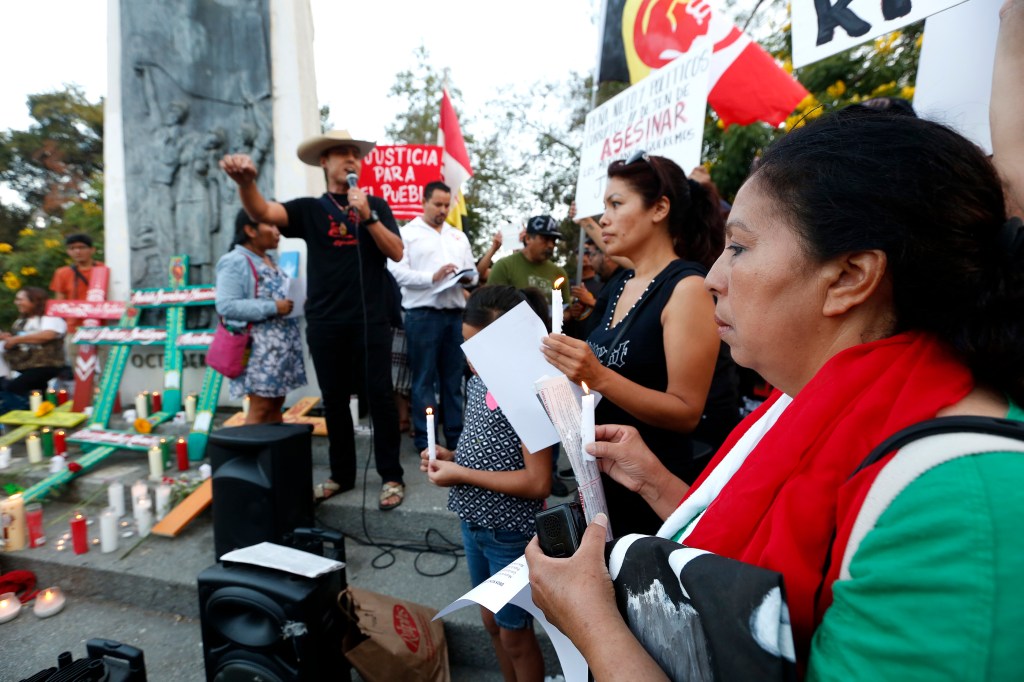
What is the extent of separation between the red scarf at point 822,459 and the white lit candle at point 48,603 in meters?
4.13

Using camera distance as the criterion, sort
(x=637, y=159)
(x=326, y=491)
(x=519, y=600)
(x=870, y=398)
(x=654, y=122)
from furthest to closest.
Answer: (x=326, y=491) → (x=654, y=122) → (x=637, y=159) → (x=519, y=600) → (x=870, y=398)

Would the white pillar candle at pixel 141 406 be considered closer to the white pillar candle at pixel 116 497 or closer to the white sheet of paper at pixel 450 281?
the white pillar candle at pixel 116 497

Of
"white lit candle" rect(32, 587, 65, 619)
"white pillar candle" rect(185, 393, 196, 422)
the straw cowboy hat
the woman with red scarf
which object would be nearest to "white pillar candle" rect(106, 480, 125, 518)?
"white lit candle" rect(32, 587, 65, 619)

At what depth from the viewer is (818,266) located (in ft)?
2.53

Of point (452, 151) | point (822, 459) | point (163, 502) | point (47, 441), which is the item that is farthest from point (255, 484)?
point (452, 151)

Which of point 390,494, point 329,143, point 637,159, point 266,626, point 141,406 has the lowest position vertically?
point 266,626

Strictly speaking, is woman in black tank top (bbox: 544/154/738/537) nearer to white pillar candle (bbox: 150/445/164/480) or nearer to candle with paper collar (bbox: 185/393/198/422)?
white pillar candle (bbox: 150/445/164/480)

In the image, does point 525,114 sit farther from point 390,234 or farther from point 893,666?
point 893,666

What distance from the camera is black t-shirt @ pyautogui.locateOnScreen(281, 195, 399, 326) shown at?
3.47 m

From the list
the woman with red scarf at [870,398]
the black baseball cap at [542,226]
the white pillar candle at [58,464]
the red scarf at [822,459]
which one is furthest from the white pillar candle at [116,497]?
the red scarf at [822,459]

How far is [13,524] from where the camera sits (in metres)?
3.59

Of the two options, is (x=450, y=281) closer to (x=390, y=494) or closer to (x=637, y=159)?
(x=390, y=494)

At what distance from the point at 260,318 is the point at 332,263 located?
0.79 meters

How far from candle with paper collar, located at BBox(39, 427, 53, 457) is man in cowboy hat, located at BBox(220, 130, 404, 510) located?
3.36 meters
